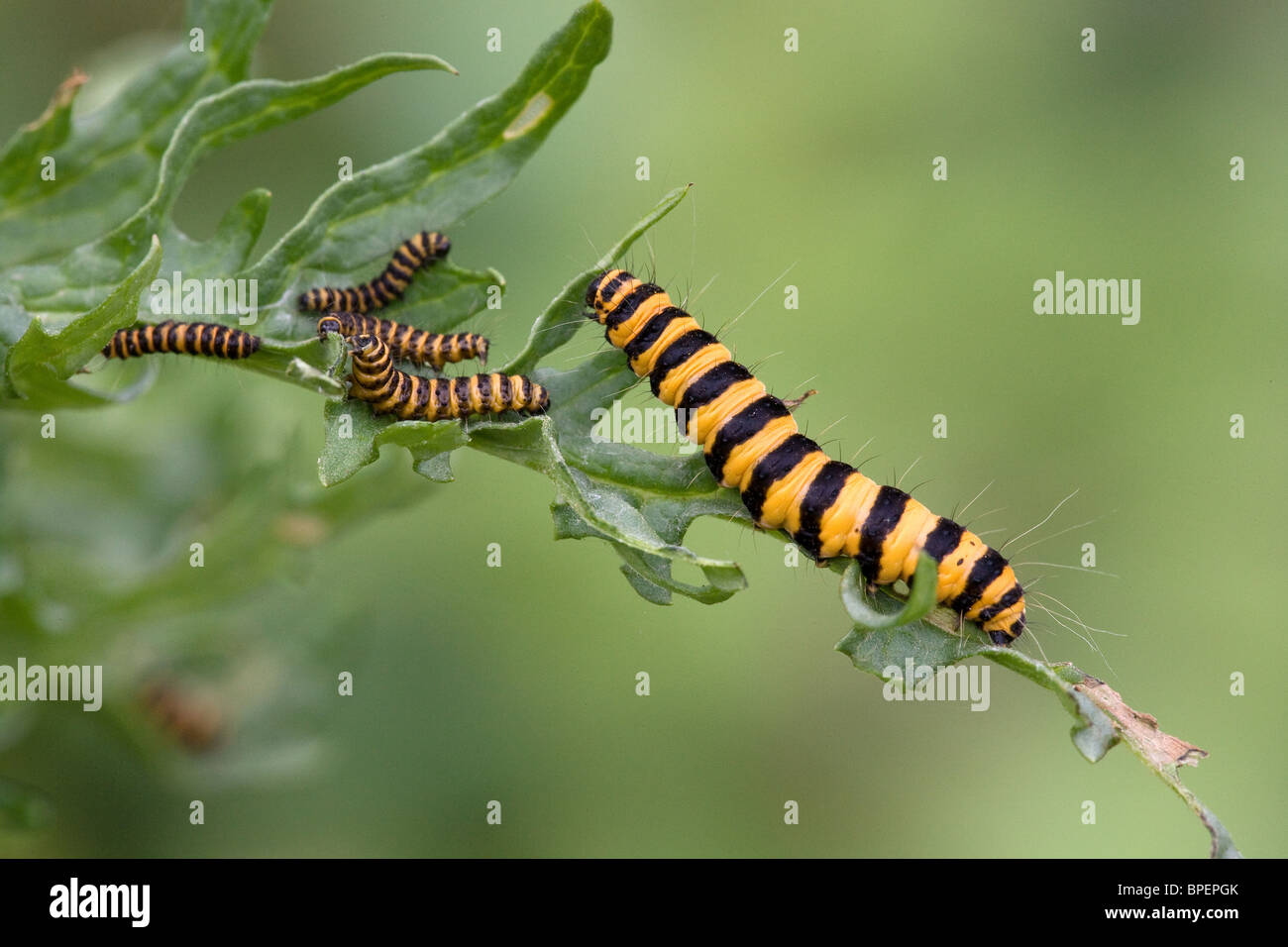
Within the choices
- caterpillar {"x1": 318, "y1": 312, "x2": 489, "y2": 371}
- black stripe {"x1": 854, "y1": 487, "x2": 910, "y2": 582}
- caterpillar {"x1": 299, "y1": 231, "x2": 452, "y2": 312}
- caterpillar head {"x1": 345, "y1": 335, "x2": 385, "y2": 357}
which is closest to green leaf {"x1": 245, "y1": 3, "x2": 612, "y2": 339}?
caterpillar {"x1": 299, "y1": 231, "x2": 452, "y2": 312}

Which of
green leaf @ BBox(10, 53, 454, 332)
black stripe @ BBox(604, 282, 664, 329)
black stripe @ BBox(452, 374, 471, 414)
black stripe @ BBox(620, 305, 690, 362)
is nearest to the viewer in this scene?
green leaf @ BBox(10, 53, 454, 332)

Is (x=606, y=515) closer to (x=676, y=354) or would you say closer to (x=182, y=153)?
(x=676, y=354)

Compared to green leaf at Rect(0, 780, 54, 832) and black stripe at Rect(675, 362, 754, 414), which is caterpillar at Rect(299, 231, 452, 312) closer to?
black stripe at Rect(675, 362, 754, 414)

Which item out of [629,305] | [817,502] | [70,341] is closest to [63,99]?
[70,341]

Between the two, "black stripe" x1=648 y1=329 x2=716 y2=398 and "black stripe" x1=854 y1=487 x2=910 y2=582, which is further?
"black stripe" x1=648 y1=329 x2=716 y2=398

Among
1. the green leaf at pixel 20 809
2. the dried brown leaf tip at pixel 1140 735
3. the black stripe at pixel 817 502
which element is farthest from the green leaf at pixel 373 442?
the green leaf at pixel 20 809

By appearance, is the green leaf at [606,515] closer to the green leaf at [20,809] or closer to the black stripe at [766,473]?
the black stripe at [766,473]
